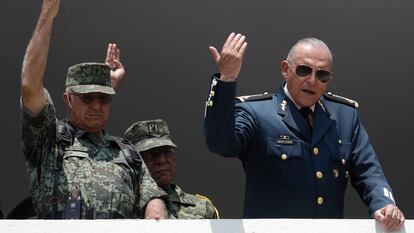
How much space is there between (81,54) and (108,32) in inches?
8.1

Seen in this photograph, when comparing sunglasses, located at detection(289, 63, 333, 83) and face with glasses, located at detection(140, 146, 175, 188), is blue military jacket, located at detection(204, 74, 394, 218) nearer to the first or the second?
sunglasses, located at detection(289, 63, 333, 83)

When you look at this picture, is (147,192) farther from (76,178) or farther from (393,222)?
(393,222)

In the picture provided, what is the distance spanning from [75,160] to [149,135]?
0.94 metres

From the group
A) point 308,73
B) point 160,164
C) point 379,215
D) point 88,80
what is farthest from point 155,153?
point 379,215

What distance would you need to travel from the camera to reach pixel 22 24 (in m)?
5.45

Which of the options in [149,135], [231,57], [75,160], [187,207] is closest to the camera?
[231,57]

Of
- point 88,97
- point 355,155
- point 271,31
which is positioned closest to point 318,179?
point 355,155

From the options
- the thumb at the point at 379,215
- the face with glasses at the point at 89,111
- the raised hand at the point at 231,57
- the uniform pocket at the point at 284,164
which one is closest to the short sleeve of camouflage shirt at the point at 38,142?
the face with glasses at the point at 89,111

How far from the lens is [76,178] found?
3.71 m

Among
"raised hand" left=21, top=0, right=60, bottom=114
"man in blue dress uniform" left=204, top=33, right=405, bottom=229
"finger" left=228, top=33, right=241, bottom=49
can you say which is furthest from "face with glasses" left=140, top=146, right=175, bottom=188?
"finger" left=228, top=33, right=241, bottom=49

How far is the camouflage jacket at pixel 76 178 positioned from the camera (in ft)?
12.0

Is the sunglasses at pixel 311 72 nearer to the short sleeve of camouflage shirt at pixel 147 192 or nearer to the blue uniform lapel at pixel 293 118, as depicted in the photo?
the blue uniform lapel at pixel 293 118

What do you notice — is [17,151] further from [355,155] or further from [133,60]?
[355,155]

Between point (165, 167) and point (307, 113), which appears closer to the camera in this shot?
point (307, 113)
